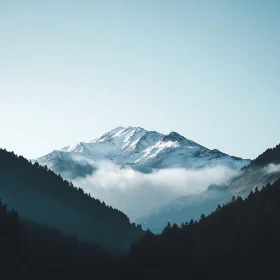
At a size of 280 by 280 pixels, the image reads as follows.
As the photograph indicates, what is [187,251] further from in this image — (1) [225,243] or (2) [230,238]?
(2) [230,238]

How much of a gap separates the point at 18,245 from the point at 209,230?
83.3 m

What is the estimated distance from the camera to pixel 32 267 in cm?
14100

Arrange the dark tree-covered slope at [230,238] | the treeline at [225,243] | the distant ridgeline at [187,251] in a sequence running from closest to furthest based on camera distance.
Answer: the distant ridgeline at [187,251] < the treeline at [225,243] < the dark tree-covered slope at [230,238]

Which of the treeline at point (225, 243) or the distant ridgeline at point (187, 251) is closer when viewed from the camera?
the distant ridgeline at point (187, 251)

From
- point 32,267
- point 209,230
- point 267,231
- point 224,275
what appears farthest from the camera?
point 209,230

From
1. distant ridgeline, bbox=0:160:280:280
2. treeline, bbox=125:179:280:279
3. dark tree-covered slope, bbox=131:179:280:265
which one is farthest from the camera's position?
dark tree-covered slope, bbox=131:179:280:265

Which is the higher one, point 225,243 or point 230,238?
point 230,238

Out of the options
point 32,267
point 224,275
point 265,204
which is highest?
point 265,204

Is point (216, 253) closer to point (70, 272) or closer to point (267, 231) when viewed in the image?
point (267, 231)

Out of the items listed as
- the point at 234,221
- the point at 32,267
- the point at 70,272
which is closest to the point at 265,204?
the point at 234,221

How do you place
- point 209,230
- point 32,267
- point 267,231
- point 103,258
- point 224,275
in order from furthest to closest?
point 209,230, point 103,258, point 267,231, point 224,275, point 32,267

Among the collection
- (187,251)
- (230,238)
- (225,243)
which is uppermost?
(230,238)

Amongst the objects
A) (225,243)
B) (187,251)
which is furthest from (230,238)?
(187,251)

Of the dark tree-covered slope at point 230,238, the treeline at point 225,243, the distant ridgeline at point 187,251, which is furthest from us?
the dark tree-covered slope at point 230,238
